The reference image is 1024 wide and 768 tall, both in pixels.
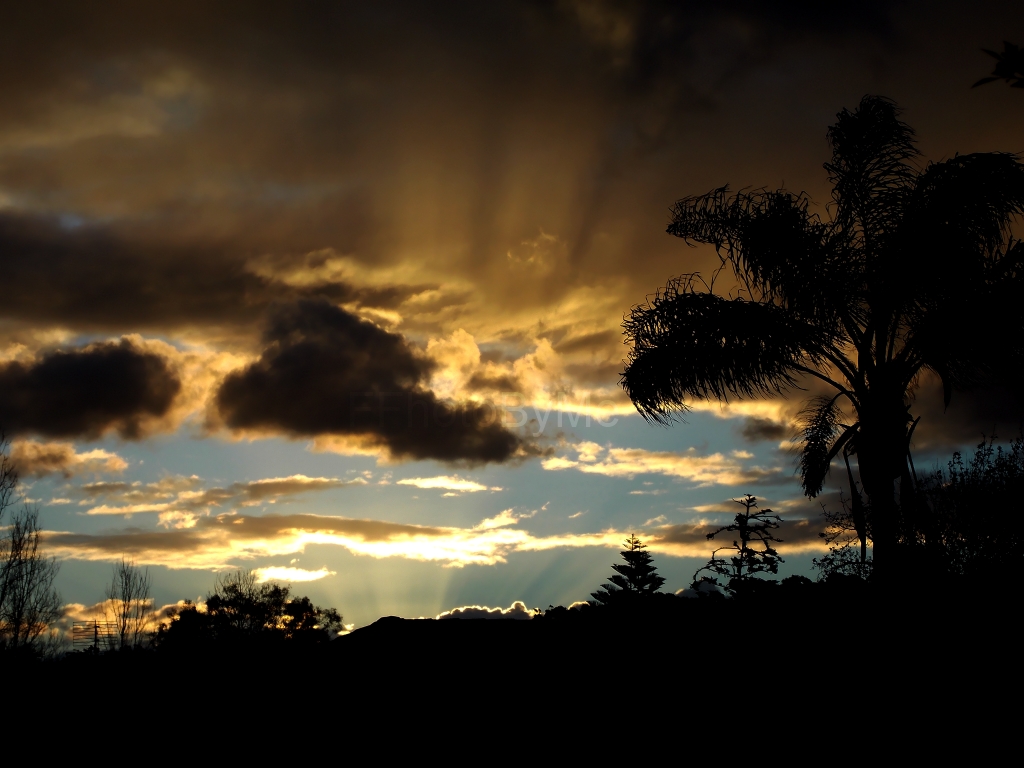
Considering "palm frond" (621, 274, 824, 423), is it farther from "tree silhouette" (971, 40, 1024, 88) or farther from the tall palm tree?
"tree silhouette" (971, 40, 1024, 88)

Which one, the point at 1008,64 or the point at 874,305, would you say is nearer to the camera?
the point at 1008,64

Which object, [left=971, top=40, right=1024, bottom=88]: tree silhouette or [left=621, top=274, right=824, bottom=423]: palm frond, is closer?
[left=971, top=40, right=1024, bottom=88]: tree silhouette

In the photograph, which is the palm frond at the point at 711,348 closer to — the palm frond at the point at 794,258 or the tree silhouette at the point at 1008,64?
the palm frond at the point at 794,258

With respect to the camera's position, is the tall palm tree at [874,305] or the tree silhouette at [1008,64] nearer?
the tree silhouette at [1008,64]

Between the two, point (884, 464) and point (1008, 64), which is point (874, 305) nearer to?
point (884, 464)

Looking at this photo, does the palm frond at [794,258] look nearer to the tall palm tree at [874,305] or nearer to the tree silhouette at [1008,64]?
the tall palm tree at [874,305]

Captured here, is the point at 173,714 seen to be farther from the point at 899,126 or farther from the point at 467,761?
the point at 899,126

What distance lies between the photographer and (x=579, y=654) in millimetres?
6254

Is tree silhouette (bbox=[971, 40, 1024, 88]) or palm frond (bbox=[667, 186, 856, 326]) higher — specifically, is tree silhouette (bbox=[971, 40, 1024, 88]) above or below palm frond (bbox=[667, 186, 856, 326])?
below

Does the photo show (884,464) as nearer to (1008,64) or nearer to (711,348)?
(711,348)

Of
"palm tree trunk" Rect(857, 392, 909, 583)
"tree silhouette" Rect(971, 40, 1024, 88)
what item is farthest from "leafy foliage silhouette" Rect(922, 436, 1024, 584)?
"tree silhouette" Rect(971, 40, 1024, 88)

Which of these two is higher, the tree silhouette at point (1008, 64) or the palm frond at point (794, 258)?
the palm frond at point (794, 258)

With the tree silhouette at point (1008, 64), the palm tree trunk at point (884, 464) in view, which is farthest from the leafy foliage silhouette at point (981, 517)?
the tree silhouette at point (1008, 64)

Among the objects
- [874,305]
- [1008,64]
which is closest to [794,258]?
[874,305]
